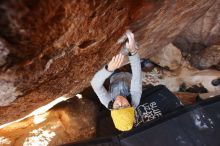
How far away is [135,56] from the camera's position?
10.5ft

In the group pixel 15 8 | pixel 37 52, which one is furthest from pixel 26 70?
pixel 15 8

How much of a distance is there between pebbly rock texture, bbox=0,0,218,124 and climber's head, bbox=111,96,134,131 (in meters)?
0.53

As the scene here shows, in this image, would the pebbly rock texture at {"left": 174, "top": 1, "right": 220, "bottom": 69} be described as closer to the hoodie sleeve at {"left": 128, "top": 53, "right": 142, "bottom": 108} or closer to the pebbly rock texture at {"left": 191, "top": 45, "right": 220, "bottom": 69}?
the pebbly rock texture at {"left": 191, "top": 45, "right": 220, "bottom": 69}

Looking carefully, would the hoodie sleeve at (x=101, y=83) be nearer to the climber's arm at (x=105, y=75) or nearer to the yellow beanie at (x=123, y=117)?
the climber's arm at (x=105, y=75)

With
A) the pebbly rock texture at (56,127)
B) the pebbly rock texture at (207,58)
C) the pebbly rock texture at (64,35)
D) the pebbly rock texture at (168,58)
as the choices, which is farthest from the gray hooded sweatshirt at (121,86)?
the pebbly rock texture at (207,58)

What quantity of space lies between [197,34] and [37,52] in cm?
408

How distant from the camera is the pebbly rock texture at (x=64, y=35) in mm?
1889

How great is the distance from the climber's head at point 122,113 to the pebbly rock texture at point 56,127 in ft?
4.36

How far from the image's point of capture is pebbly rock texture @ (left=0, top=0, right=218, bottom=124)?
189cm

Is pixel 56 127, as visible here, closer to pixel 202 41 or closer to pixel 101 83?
pixel 101 83

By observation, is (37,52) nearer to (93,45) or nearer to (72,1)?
(72,1)

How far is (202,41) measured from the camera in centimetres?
570

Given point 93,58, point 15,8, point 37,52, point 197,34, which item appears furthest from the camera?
point 197,34

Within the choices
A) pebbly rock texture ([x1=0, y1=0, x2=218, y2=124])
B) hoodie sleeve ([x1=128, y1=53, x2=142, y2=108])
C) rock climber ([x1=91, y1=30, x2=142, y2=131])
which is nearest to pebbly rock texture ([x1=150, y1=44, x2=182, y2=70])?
pebbly rock texture ([x1=0, y1=0, x2=218, y2=124])
